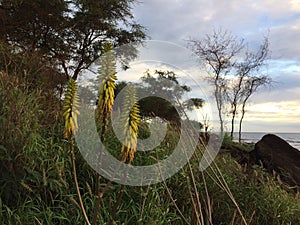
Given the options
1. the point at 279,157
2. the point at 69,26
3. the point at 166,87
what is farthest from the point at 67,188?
the point at 69,26

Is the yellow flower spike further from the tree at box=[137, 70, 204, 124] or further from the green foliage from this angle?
the tree at box=[137, 70, 204, 124]

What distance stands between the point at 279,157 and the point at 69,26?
716 centimetres

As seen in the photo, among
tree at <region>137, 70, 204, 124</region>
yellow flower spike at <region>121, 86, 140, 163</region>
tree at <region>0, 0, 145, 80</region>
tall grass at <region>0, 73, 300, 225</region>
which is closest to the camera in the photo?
yellow flower spike at <region>121, 86, 140, 163</region>

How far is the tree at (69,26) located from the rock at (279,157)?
4.84 meters

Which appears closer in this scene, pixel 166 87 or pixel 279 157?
pixel 166 87

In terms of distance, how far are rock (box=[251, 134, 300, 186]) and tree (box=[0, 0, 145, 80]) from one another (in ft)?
15.9

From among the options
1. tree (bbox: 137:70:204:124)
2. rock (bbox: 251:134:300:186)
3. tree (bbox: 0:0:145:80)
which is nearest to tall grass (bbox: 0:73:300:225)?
tree (bbox: 137:70:204:124)

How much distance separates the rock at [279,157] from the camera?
655cm

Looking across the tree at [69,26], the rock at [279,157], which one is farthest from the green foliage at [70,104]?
the tree at [69,26]

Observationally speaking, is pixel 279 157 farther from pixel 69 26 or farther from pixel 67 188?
pixel 69 26

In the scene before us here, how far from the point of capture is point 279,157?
23.8 ft

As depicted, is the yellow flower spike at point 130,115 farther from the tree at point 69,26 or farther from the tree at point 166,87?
the tree at point 69,26

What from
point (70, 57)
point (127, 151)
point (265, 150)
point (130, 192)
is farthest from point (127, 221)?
point (70, 57)

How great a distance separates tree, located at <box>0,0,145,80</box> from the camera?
1010cm
